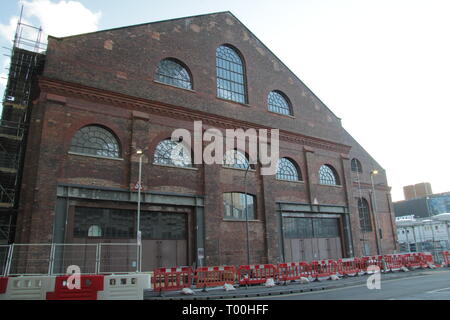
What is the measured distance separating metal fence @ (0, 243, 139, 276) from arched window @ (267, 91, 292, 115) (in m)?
15.3

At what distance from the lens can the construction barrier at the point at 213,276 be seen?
642 inches

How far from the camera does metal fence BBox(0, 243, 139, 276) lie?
570 inches

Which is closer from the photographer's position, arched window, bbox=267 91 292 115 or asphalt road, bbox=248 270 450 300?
asphalt road, bbox=248 270 450 300

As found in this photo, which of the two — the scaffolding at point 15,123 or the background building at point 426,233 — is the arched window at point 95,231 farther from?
the background building at point 426,233

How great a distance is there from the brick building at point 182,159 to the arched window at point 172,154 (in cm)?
7

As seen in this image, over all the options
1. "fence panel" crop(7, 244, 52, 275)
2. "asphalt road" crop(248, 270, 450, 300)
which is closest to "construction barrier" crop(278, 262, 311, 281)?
"asphalt road" crop(248, 270, 450, 300)

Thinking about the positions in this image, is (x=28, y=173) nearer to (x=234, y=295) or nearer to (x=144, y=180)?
(x=144, y=180)

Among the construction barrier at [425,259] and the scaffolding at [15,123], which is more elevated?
the scaffolding at [15,123]

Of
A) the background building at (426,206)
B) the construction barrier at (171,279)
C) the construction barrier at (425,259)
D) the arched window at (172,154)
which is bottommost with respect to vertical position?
the construction barrier at (171,279)

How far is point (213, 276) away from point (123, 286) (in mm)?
6625

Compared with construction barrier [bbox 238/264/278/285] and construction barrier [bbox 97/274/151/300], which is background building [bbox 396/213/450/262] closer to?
construction barrier [bbox 238/264/278/285]

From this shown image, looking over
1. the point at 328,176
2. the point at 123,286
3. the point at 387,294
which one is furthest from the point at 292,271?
the point at 328,176

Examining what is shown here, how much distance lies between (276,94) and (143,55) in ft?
36.8

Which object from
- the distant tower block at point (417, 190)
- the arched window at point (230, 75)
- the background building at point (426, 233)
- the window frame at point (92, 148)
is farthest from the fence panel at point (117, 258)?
the distant tower block at point (417, 190)
